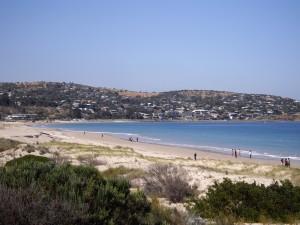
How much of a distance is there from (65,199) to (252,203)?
5.30 meters

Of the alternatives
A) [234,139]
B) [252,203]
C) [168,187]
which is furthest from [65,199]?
[234,139]

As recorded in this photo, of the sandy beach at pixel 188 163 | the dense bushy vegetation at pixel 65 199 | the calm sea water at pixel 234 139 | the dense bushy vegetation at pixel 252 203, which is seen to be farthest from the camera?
the calm sea water at pixel 234 139

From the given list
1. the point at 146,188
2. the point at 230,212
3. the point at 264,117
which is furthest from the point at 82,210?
the point at 264,117

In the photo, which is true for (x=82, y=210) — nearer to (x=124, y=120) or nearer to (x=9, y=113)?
(x=9, y=113)

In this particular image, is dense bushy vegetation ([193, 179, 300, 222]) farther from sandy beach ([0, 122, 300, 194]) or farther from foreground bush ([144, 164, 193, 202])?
sandy beach ([0, 122, 300, 194])

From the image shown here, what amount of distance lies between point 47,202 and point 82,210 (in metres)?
0.40

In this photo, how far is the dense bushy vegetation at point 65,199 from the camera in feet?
16.2

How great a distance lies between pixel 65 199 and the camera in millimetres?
5609

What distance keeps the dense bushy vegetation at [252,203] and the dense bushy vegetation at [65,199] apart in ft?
9.95

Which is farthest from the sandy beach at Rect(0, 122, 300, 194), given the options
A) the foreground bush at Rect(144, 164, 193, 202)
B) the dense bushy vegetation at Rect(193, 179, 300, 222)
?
the dense bushy vegetation at Rect(193, 179, 300, 222)

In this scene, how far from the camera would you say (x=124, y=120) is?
187 meters

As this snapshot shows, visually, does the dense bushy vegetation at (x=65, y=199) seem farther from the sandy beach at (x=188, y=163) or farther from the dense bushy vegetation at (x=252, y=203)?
the sandy beach at (x=188, y=163)

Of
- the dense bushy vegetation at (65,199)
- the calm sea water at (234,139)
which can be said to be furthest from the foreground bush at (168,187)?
the calm sea water at (234,139)

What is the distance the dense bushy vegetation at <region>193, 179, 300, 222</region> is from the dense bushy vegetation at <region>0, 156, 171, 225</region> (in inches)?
119
